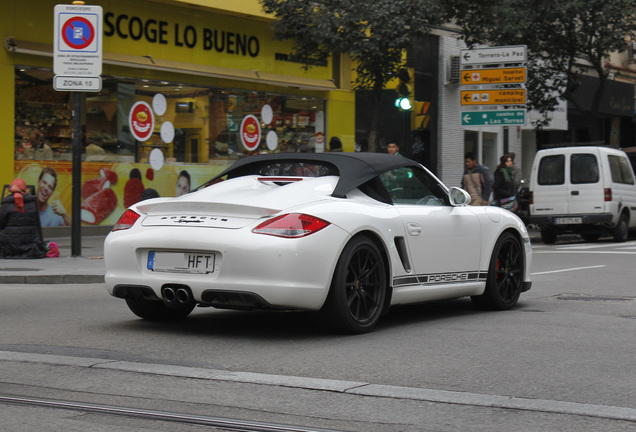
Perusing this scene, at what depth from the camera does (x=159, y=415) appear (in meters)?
4.67

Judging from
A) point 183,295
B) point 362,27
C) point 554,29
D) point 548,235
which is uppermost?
point 554,29

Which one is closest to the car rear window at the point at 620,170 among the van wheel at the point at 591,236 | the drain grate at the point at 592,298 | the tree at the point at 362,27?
the van wheel at the point at 591,236

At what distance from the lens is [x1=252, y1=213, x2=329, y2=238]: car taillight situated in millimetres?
6809

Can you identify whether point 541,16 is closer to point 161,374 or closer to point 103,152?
point 103,152

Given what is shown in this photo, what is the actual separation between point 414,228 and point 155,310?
2171 millimetres

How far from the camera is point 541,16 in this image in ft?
88.7

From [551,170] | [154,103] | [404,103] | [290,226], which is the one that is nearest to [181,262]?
[290,226]

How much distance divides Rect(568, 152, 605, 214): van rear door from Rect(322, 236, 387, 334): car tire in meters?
14.7

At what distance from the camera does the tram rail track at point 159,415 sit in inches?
175

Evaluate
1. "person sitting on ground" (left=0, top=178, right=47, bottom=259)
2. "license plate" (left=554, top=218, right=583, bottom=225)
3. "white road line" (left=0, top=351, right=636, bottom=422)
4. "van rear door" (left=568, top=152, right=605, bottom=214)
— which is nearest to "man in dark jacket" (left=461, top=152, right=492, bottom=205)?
"license plate" (left=554, top=218, right=583, bottom=225)

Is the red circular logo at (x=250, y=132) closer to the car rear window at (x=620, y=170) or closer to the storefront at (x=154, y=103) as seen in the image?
the storefront at (x=154, y=103)

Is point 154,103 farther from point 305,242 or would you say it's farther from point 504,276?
point 305,242

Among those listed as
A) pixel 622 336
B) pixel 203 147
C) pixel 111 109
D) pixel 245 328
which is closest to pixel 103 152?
pixel 111 109

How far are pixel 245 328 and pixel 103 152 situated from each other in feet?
43.0
